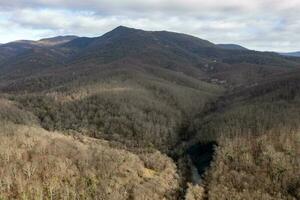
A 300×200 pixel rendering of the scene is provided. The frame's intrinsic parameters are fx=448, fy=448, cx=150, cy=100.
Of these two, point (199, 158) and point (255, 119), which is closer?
point (199, 158)

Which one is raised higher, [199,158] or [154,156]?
[154,156]

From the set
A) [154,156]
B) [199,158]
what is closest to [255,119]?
[199,158]

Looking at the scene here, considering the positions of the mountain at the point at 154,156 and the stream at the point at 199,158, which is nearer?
the mountain at the point at 154,156

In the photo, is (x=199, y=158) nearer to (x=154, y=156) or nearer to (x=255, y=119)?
(x=154, y=156)

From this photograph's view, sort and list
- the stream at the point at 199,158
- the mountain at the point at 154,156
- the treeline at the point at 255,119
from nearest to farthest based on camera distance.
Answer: the mountain at the point at 154,156 < the stream at the point at 199,158 < the treeline at the point at 255,119

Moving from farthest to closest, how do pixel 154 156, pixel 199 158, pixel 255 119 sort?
pixel 255 119 < pixel 199 158 < pixel 154 156

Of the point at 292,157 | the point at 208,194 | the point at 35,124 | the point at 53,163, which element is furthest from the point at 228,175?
the point at 35,124

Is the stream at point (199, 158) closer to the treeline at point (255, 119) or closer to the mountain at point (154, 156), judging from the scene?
the mountain at point (154, 156)

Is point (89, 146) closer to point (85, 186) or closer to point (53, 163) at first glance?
point (53, 163)

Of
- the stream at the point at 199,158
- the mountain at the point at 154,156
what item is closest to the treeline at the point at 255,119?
the mountain at the point at 154,156

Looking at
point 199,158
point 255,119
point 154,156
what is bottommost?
point 199,158

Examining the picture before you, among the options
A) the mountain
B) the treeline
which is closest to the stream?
the mountain
